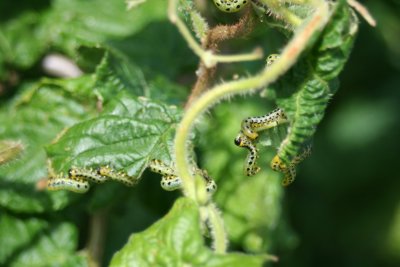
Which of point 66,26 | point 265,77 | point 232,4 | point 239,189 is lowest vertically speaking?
point 239,189

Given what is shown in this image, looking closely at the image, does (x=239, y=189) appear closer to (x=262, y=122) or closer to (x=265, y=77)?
(x=262, y=122)

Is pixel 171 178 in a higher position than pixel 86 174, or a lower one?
lower

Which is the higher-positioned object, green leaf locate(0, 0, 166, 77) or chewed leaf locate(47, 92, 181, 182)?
green leaf locate(0, 0, 166, 77)

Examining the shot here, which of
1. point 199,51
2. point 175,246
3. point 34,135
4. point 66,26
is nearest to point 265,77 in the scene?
point 199,51

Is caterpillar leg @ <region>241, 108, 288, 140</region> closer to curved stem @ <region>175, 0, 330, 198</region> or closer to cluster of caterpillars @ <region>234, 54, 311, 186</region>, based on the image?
cluster of caterpillars @ <region>234, 54, 311, 186</region>

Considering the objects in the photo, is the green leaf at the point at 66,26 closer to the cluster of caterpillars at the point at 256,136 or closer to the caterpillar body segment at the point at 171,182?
the caterpillar body segment at the point at 171,182

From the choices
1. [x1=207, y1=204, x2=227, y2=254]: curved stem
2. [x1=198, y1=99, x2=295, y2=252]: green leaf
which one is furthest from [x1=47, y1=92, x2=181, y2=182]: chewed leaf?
[x1=207, y1=204, x2=227, y2=254]: curved stem

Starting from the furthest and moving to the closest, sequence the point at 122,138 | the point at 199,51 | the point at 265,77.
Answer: the point at 122,138
the point at 199,51
the point at 265,77
